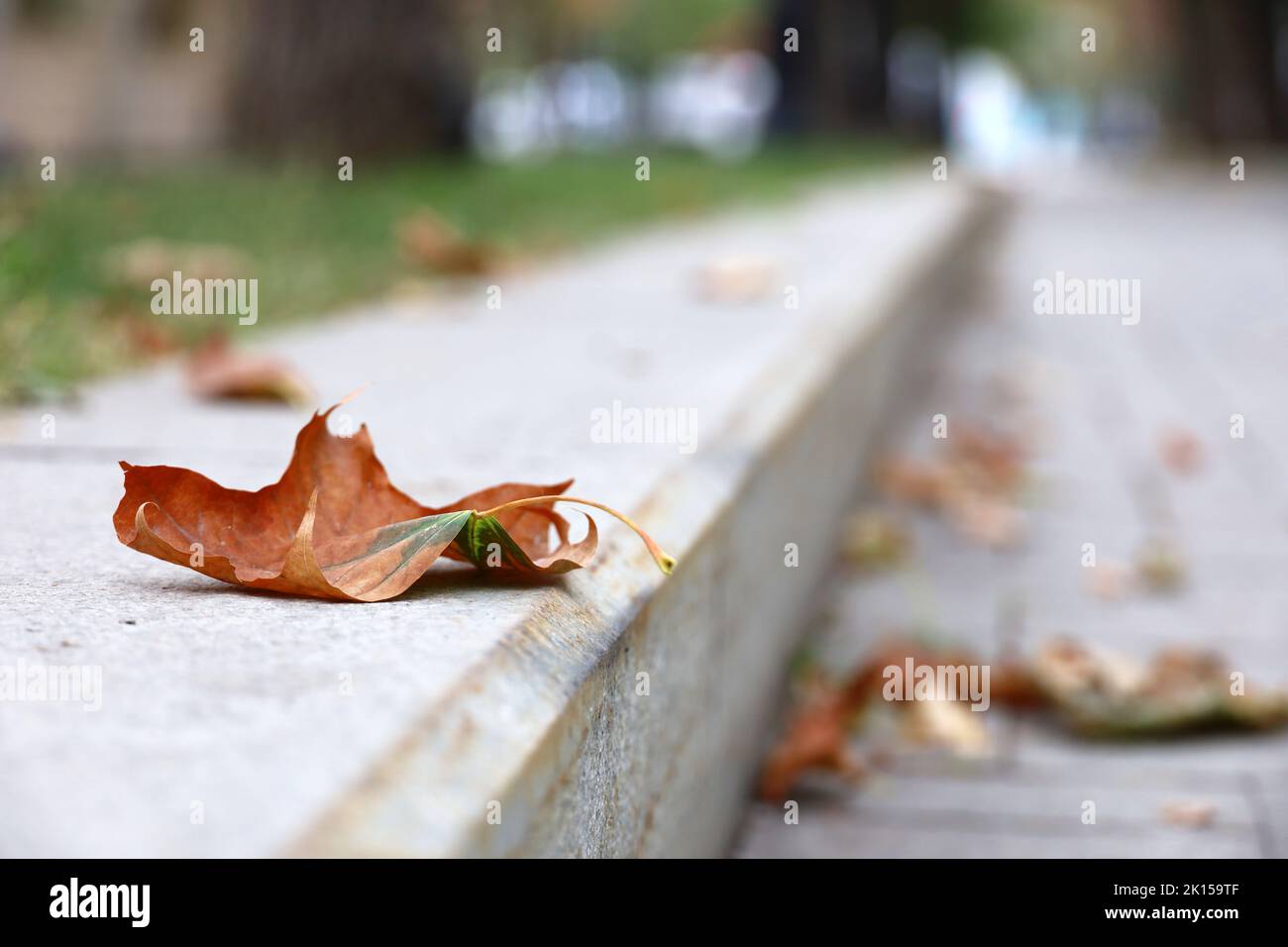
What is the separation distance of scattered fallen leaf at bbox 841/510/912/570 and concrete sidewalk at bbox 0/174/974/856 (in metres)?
0.37

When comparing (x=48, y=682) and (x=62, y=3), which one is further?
(x=62, y=3)

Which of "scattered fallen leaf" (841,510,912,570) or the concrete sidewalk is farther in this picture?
"scattered fallen leaf" (841,510,912,570)

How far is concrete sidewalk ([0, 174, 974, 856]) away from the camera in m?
0.86

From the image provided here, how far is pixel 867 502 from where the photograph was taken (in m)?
3.97

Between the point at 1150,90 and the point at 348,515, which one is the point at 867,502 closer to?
the point at 348,515

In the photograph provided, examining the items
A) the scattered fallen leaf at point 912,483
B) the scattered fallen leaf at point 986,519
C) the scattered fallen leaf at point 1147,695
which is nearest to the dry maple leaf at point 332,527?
the scattered fallen leaf at point 1147,695

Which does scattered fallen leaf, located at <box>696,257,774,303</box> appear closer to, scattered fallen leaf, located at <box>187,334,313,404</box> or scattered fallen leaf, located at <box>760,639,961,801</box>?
scattered fallen leaf, located at <box>760,639,961,801</box>

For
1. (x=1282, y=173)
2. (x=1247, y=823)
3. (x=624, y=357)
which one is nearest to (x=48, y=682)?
(x=1247, y=823)

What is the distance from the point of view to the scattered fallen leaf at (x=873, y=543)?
348cm

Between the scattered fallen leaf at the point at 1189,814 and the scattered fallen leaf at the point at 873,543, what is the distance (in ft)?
4.37

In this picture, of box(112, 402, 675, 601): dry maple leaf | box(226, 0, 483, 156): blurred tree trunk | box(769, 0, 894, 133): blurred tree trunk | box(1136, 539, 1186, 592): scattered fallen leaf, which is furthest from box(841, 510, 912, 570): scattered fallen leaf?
box(769, 0, 894, 133): blurred tree trunk

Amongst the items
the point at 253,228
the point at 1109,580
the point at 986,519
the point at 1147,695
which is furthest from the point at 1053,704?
the point at 253,228

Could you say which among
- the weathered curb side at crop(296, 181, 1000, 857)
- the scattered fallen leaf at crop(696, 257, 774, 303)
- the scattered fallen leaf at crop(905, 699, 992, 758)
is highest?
the scattered fallen leaf at crop(696, 257, 774, 303)
